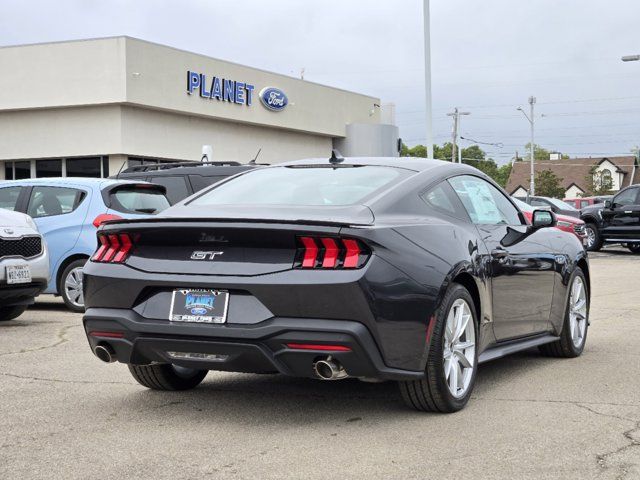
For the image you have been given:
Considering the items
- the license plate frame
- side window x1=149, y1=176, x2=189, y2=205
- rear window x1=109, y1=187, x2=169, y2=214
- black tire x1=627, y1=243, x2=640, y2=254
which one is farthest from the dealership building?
the license plate frame

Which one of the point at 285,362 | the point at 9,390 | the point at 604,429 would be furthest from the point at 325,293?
the point at 9,390

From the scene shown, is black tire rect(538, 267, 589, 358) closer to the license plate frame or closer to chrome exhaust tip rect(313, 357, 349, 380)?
chrome exhaust tip rect(313, 357, 349, 380)

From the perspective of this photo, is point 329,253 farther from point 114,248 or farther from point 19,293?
point 19,293

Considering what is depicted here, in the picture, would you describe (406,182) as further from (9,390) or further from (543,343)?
(9,390)

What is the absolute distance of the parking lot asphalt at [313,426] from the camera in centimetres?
435

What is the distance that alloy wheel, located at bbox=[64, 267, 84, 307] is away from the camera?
11328 mm

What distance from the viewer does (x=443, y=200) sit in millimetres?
5883

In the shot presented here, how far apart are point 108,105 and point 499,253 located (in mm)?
27286

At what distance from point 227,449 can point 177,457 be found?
0.87ft

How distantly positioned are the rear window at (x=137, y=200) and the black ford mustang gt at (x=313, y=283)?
5459 mm

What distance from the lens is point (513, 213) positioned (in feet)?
23.1

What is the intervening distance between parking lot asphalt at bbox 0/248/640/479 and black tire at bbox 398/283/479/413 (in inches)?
2.9

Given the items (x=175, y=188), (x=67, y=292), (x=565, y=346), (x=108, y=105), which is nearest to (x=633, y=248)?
(x=175, y=188)

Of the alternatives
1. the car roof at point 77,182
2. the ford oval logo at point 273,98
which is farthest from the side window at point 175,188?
the ford oval logo at point 273,98
